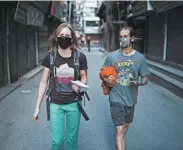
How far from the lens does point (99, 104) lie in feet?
28.5

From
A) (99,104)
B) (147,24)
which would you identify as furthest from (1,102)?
(147,24)

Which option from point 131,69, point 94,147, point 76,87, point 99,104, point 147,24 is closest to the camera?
point 76,87

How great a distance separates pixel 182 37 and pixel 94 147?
701cm

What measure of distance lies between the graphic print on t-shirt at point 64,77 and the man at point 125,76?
68 cm

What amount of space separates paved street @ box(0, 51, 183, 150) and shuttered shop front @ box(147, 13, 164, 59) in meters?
5.01

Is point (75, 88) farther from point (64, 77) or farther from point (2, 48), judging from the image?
point (2, 48)

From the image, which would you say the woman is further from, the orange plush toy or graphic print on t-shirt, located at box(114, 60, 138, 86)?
graphic print on t-shirt, located at box(114, 60, 138, 86)

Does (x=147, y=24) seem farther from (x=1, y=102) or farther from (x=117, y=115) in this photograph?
(x=117, y=115)

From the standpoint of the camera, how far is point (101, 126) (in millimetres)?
6430

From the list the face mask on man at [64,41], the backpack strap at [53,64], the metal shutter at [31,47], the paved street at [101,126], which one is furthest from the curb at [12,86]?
the face mask on man at [64,41]

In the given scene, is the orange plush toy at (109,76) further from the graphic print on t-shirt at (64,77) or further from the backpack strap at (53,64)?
the backpack strap at (53,64)

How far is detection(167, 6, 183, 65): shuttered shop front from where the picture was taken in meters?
11.2

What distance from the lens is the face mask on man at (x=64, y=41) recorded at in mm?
3701

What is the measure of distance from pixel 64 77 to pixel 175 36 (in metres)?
8.87
